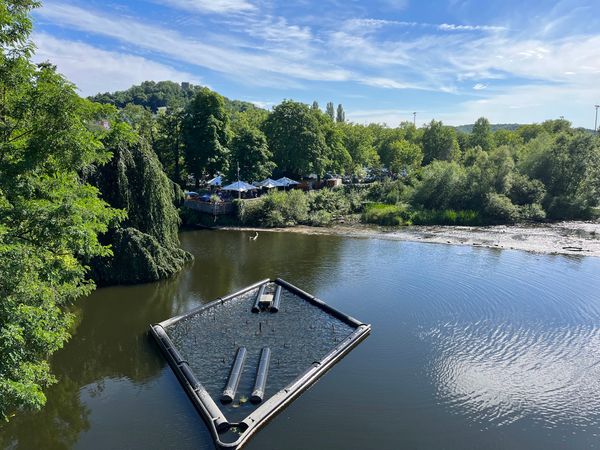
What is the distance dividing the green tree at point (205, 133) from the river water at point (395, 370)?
67.6ft

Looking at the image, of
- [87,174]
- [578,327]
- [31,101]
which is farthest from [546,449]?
[87,174]

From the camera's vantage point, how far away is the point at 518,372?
47.1ft

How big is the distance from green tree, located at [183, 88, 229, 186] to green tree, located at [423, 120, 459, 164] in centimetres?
4022

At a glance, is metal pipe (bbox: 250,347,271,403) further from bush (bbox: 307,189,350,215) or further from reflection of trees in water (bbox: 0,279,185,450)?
bush (bbox: 307,189,350,215)

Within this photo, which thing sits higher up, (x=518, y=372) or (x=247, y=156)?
(x=247, y=156)

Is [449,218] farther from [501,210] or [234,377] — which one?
[234,377]

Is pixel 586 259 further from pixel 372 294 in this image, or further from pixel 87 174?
pixel 87 174

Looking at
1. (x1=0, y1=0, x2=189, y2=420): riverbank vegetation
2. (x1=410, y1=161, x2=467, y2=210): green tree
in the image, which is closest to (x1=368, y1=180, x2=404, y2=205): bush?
(x1=410, y1=161, x2=467, y2=210): green tree

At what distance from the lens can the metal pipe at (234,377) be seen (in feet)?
40.5

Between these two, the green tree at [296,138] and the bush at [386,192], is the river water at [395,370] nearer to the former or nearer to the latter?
the bush at [386,192]

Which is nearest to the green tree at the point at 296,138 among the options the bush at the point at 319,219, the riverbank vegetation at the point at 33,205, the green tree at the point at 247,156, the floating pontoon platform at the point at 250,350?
the green tree at the point at 247,156

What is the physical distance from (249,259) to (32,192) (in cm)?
1909

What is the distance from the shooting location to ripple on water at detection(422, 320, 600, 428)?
40.6ft

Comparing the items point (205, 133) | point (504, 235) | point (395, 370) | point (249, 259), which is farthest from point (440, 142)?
point (395, 370)
